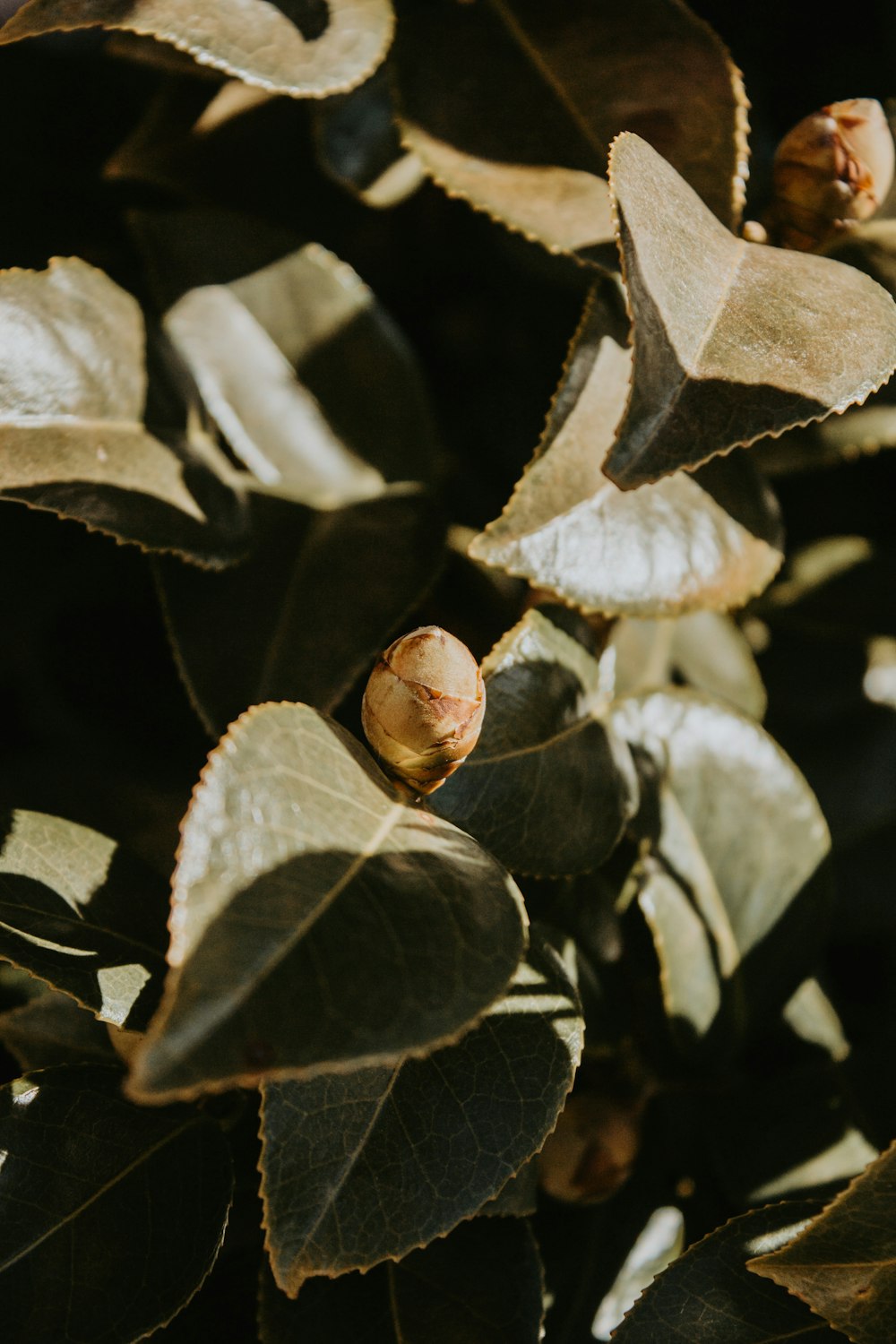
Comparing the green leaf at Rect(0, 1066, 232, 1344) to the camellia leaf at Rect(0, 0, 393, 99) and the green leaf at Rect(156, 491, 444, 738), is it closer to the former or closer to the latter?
the green leaf at Rect(156, 491, 444, 738)

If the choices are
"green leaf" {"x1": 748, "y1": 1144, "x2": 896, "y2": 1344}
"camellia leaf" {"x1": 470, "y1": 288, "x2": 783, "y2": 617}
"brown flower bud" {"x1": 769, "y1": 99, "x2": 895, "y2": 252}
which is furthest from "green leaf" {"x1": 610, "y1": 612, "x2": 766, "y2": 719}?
"green leaf" {"x1": 748, "y1": 1144, "x2": 896, "y2": 1344}

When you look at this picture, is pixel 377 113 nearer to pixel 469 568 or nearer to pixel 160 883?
pixel 469 568

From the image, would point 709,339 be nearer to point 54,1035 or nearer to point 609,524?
point 609,524

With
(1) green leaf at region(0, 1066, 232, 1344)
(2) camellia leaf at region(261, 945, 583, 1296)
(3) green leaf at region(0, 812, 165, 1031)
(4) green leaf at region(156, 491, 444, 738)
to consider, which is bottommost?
(1) green leaf at region(0, 1066, 232, 1344)

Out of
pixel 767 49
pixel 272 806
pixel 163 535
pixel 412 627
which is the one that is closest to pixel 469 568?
pixel 412 627

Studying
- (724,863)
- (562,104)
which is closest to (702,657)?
(724,863)

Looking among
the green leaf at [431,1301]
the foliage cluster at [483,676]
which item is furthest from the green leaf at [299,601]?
the green leaf at [431,1301]

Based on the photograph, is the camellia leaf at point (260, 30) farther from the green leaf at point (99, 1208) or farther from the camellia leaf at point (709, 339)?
the green leaf at point (99, 1208)
